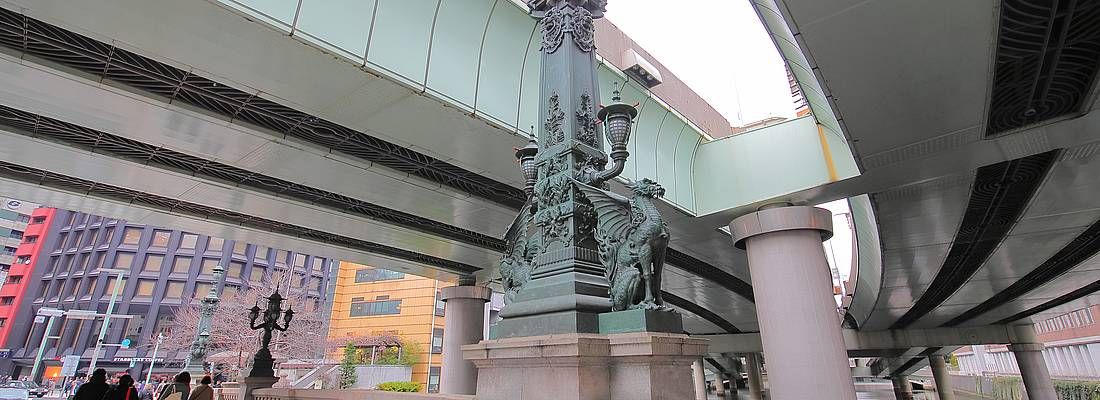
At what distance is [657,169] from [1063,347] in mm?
66954

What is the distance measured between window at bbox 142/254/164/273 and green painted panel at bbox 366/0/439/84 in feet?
206

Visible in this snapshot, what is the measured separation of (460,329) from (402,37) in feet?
50.7

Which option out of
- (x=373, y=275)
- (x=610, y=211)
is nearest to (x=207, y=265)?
(x=373, y=275)

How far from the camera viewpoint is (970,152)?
10250 millimetres

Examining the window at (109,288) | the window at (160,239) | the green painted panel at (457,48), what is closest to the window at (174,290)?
the window at (160,239)

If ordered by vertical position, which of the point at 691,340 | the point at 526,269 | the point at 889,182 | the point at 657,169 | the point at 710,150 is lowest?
the point at 691,340

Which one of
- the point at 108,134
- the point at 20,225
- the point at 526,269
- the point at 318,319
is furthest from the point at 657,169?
the point at 20,225

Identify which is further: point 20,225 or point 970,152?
point 20,225

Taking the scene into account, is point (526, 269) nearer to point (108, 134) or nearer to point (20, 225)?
point (108, 134)

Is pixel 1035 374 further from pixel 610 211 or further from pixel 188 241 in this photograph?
pixel 188 241

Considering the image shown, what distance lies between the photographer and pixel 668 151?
44.9 feet

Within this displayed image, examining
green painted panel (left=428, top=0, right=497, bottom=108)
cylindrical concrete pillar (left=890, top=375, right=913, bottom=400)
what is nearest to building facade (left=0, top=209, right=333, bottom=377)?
green painted panel (left=428, top=0, right=497, bottom=108)

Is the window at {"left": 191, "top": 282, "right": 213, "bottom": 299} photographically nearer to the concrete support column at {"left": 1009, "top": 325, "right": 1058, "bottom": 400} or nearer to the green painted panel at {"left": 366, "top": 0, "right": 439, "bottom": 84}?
the green painted panel at {"left": 366, "top": 0, "right": 439, "bottom": 84}

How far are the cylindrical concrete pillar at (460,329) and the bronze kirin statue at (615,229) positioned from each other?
15831 mm
